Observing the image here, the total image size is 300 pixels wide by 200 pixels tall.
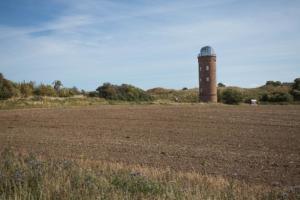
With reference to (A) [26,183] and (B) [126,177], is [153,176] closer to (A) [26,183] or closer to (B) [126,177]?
(B) [126,177]

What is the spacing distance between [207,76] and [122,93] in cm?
1904

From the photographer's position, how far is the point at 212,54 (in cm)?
7825

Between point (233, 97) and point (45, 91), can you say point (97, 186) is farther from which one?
point (233, 97)

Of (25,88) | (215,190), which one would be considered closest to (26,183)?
(215,190)

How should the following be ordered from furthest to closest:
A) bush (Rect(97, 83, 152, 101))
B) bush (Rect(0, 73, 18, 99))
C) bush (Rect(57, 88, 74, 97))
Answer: bush (Rect(97, 83, 152, 101)) → bush (Rect(57, 88, 74, 97)) → bush (Rect(0, 73, 18, 99))

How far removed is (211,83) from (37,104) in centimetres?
3822

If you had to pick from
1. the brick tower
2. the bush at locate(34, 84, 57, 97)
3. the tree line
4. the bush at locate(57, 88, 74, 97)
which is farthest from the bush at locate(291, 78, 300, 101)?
the bush at locate(34, 84, 57, 97)

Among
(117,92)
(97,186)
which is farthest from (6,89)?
(97,186)

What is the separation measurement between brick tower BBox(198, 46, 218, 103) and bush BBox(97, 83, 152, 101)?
13006mm

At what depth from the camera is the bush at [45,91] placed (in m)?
69.3

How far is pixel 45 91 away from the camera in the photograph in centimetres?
6975

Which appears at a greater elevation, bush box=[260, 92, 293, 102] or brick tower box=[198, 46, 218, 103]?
brick tower box=[198, 46, 218, 103]

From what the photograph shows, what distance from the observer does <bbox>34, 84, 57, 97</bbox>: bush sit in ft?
227

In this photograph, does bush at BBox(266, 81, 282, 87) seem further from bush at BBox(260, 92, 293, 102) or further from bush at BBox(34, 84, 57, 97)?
bush at BBox(34, 84, 57, 97)
